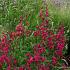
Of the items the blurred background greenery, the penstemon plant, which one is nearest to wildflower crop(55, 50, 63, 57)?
the penstemon plant

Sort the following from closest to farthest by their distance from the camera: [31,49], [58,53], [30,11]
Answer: [58,53] < [31,49] < [30,11]

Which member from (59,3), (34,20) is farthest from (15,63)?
(59,3)

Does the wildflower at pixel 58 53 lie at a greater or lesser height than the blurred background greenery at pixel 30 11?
lesser

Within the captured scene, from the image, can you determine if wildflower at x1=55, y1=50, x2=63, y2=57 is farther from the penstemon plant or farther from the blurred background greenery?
the blurred background greenery

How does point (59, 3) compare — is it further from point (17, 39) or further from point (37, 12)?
point (17, 39)

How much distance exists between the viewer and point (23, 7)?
614 centimetres

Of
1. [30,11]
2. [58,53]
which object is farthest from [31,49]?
[30,11]

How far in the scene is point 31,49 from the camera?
456 cm

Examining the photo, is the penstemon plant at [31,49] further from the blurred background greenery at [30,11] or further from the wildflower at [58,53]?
the blurred background greenery at [30,11]

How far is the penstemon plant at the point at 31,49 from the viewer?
394cm

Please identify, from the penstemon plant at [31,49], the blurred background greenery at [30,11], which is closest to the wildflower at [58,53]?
the penstemon plant at [31,49]

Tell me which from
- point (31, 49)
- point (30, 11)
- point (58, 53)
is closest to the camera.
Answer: point (58, 53)

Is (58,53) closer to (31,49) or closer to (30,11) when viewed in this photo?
(31,49)

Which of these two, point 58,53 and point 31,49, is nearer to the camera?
point 58,53
